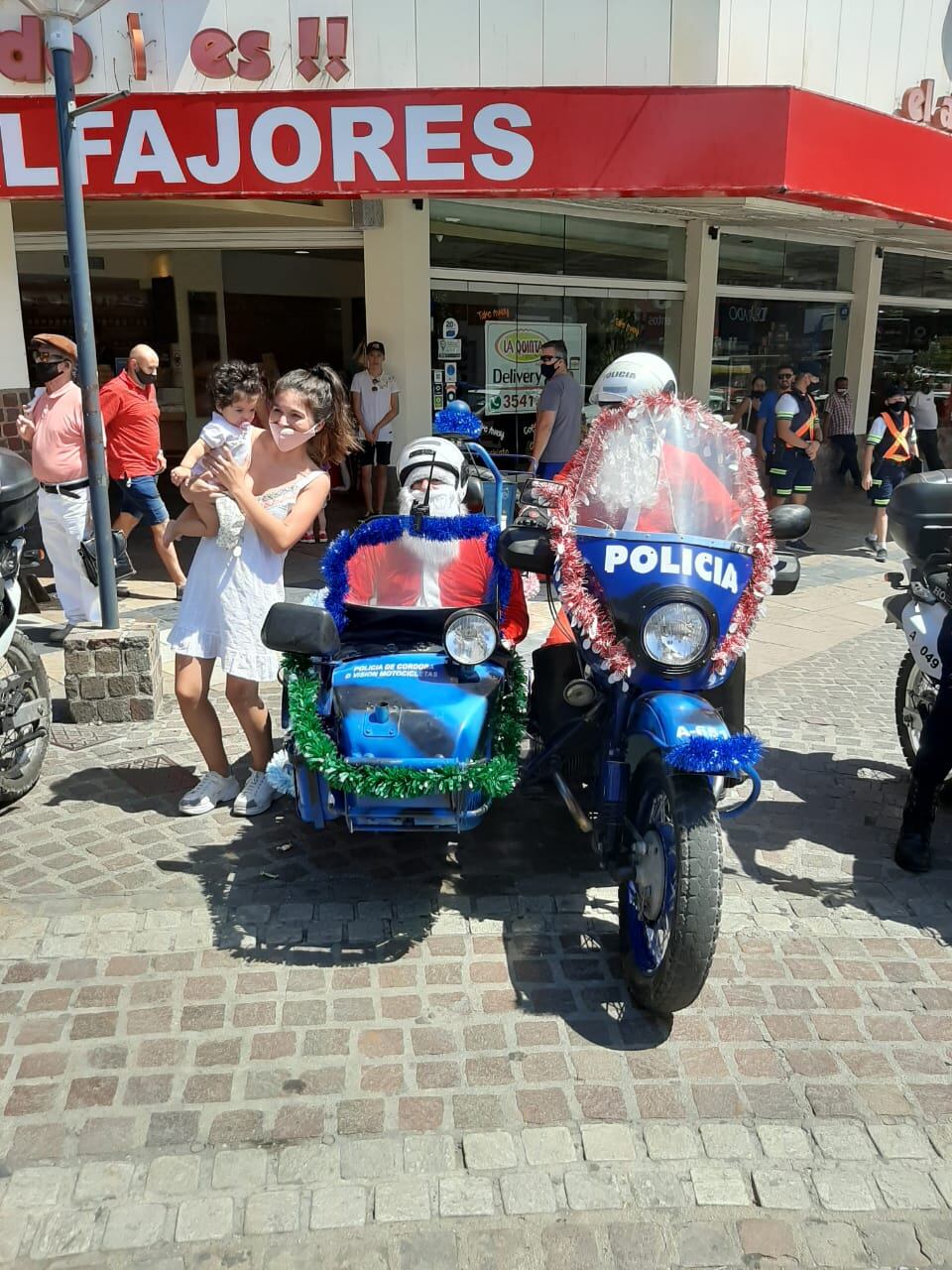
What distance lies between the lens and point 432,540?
152 inches

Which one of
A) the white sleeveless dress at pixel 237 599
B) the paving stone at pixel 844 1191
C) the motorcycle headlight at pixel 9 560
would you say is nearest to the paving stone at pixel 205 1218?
the paving stone at pixel 844 1191

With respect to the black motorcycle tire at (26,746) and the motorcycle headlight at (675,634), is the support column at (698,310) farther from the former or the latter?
the motorcycle headlight at (675,634)

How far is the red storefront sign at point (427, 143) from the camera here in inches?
293

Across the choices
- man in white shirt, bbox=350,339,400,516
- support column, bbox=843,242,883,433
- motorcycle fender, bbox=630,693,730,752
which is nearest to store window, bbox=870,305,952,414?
support column, bbox=843,242,883,433

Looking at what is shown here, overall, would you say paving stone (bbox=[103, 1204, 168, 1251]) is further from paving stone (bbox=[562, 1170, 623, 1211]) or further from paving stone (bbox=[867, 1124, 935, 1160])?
paving stone (bbox=[867, 1124, 935, 1160])

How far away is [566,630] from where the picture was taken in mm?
3879

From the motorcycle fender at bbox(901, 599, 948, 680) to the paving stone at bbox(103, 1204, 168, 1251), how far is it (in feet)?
11.2

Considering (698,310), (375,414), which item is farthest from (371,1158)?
(698,310)

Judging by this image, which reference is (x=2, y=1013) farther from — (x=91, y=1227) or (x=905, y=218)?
(x=905, y=218)

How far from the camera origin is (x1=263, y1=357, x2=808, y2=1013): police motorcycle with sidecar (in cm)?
302

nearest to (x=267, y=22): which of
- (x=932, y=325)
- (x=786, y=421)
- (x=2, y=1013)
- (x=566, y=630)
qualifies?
(x=786, y=421)

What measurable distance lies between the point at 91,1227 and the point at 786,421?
9022mm

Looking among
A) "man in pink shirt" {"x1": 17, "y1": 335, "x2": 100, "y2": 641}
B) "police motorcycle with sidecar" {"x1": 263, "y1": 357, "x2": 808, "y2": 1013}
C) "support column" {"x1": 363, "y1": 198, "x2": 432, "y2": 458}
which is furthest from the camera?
"support column" {"x1": 363, "y1": 198, "x2": 432, "y2": 458}

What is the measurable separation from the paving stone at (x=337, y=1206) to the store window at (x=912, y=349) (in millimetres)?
16371
